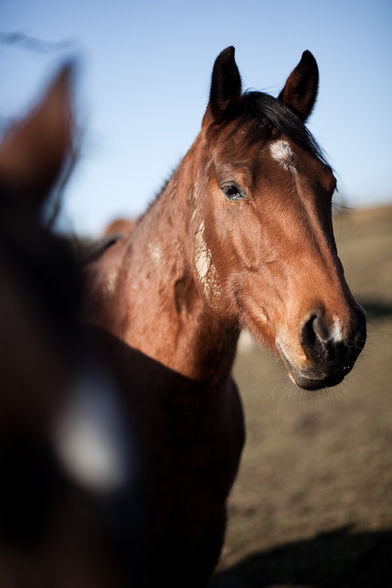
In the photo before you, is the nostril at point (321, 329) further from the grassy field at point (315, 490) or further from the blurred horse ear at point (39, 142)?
the blurred horse ear at point (39, 142)

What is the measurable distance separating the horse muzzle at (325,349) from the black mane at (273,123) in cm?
89

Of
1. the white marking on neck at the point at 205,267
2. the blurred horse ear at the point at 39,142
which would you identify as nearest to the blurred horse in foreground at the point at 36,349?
the blurred horse ear at the point at 39,142

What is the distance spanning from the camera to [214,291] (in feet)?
7.17

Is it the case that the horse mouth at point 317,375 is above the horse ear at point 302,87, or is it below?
below

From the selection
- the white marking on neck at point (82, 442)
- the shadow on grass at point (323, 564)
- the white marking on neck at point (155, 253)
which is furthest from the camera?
the shadow on grass at point (323, 564)

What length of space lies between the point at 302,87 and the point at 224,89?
1.87 ft

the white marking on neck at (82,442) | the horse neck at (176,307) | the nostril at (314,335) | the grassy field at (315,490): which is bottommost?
the grassy field at (315,490)

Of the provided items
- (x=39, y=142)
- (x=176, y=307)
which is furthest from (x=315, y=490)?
(x=39, y=142)

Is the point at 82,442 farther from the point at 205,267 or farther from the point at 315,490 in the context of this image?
the point at 315,490

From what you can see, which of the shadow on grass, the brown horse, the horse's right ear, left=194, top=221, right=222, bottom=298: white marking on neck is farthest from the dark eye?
the shadow on grass

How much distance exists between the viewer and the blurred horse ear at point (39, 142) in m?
0.68

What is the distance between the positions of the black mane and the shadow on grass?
3538 mm

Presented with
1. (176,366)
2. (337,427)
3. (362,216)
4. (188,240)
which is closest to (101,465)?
(176,366)

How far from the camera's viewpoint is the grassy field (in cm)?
394
